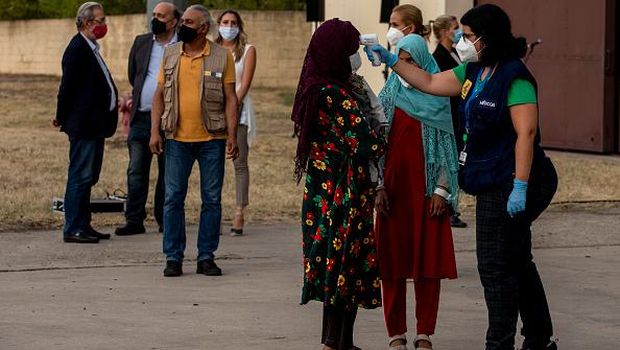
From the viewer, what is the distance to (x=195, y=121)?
10492 mm

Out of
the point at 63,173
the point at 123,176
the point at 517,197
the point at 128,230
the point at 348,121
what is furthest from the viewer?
the point at 63,173

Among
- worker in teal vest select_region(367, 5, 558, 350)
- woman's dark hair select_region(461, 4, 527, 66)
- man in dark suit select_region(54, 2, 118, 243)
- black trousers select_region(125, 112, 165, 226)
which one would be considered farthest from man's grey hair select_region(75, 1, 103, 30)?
woman's dark hair select_region(461, 4, 527, 66)

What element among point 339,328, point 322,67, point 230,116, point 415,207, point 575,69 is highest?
point 322,67

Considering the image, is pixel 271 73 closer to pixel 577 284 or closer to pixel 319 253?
pixel 577 284

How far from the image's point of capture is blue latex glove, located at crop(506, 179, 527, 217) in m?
7.25

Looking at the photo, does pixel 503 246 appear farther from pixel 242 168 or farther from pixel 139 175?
pixel 139 175

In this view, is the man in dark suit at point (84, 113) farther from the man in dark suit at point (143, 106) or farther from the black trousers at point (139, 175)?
the black trousers at point (139, 175)

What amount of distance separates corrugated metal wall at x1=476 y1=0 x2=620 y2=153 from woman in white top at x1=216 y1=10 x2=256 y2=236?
8.72 m

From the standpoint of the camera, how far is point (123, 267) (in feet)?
35.8

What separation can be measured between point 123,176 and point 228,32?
5339mm

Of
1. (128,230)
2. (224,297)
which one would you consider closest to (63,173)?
(128,230)

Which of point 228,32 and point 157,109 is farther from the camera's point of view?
point 228,32

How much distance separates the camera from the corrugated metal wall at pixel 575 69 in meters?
20.3

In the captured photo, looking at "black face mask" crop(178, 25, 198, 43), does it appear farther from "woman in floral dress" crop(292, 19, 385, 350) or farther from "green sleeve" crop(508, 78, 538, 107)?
"green sleeve" crop(508, 78, 538, 107)
